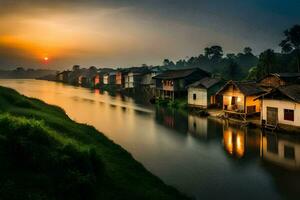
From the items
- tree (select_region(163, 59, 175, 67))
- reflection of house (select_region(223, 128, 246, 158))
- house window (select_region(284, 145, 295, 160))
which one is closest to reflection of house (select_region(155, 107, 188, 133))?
reflection of house (select_region(223, 128, 246, 158))

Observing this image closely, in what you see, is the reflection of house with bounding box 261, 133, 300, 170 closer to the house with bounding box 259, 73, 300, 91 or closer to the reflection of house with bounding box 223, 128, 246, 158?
the reflection of house with bounding box 223, 128, 246, 158

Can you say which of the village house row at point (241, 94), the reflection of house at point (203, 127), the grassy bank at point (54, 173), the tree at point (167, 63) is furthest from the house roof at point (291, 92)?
the tree at point (167, 63)

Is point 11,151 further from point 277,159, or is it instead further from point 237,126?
point 237,126

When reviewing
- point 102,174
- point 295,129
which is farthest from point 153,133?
point 102,174

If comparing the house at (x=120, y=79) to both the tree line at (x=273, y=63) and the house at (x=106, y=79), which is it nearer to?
the house at (x=106, y=79)

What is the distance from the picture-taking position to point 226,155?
24281 mm

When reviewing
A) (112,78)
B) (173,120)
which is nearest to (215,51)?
(112,78)

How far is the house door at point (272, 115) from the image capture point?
32375 millimetres

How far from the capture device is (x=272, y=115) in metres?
32.8

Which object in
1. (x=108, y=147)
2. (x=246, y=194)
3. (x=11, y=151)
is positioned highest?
(x=11, y=151)

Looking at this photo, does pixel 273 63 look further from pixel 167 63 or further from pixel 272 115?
pixel 167 63

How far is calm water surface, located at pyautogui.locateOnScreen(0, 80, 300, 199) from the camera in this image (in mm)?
17344

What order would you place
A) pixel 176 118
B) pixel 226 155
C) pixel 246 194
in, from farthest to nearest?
pixel 176 118
pixel 226 155
pixel 246 194

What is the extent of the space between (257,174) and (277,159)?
4.34m
